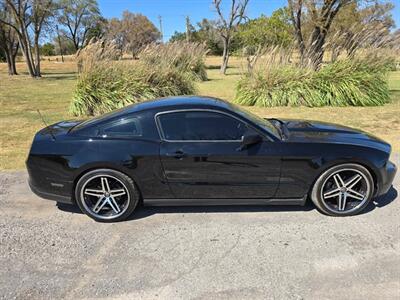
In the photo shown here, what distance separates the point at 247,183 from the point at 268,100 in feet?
28.2

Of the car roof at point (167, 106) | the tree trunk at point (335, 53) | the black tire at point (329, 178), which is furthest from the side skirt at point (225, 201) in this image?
the tree trunk at point (335, 53)

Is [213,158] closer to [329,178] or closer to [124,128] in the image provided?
[124,128]

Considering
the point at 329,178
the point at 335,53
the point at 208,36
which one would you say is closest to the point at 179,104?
the point at 329,178

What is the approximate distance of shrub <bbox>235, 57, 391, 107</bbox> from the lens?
38.6 ft

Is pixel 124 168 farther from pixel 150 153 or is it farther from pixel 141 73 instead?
pixel 141 73

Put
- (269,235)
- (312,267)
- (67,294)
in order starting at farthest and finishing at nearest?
(269,235) → (312,267) → (67,294)

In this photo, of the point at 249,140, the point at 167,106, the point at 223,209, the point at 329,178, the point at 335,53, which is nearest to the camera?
the point at 249,140

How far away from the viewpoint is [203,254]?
3.24m

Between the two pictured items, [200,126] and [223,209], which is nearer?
[200,126]

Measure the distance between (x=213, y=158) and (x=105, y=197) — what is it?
1.28m

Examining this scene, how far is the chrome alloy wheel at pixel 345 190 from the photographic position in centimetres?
384

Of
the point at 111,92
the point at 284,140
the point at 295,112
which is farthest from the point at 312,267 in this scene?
the point at 111,92

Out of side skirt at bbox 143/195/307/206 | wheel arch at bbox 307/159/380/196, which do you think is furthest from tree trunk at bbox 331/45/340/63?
side skirt at bbox 143/195/307/206

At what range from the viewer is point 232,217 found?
394 centimetres
